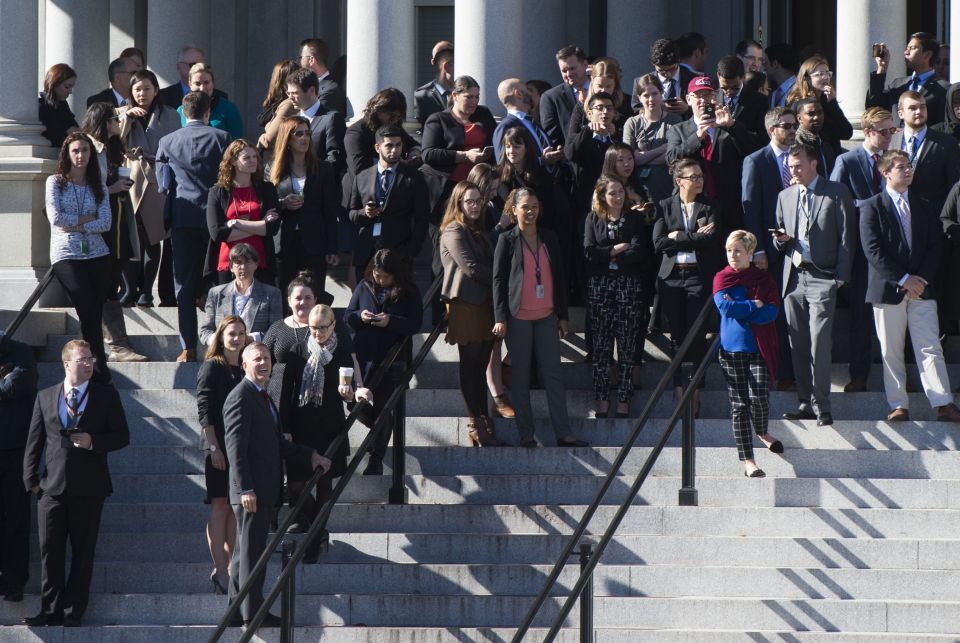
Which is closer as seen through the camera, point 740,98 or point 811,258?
point 811,258

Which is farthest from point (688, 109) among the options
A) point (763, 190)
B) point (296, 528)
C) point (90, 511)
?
point (90, 511)

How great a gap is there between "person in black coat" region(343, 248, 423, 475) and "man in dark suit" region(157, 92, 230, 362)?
5.68 feet

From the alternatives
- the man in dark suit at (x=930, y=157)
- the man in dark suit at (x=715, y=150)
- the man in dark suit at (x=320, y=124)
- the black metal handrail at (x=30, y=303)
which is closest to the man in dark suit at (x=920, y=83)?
the man in dark suit at (x=930, y=157)

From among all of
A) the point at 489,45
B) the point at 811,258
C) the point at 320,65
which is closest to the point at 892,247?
the point at 811,258

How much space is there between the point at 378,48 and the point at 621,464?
5711 millimetres

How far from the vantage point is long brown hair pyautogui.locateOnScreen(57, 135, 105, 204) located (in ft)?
45.8

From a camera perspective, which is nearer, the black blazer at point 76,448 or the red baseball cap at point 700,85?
the black blazer at point 76,448

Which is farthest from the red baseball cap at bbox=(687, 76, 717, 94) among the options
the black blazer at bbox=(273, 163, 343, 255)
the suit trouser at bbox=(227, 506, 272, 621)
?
the suit trouser at bbox=(227, 506, 272, 621)

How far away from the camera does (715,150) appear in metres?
14.2

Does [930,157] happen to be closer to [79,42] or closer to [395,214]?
[395,214]

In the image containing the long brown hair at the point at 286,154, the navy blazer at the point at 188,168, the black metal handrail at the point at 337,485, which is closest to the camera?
the black metal handrail at the point at 337,485

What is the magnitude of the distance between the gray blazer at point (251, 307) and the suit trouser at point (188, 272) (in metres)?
0.94

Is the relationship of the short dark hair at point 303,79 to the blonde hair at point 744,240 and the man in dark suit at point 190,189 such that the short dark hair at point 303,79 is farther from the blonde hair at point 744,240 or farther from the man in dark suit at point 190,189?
the blonde hair at point 744,240

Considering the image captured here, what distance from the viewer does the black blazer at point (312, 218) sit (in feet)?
47.0
